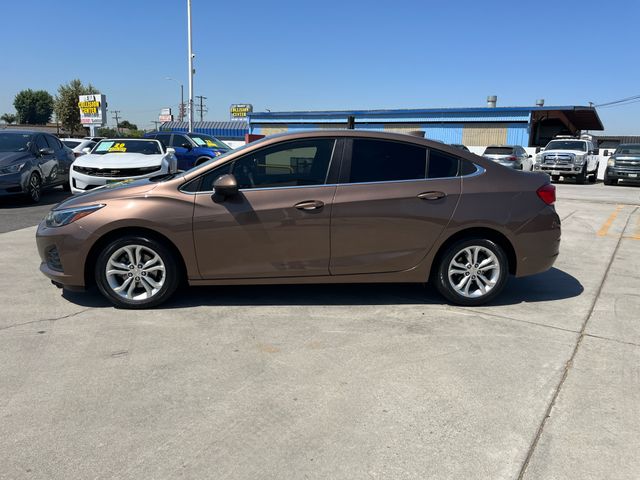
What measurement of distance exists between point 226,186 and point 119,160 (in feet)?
23.6

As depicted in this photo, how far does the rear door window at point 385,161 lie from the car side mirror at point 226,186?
3.42ft

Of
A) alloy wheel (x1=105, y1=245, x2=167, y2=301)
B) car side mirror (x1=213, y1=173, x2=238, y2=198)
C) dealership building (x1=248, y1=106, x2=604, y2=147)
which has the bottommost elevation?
alloy wheel (x1=105, y1=245, x2=167, y2=301)

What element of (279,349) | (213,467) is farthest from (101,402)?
(279,349)

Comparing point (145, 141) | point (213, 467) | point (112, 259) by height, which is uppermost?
point (145, 141)

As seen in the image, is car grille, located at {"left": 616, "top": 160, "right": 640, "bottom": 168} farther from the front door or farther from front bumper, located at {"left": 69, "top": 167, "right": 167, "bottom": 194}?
the front door

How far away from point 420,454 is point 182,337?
220 centimetres

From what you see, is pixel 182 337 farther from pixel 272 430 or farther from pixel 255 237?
pixel 272 430

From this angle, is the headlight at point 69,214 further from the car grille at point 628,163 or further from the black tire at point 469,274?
the car grille at point 628,163

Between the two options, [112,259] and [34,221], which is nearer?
[112,259]

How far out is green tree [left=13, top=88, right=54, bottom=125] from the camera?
93.1m

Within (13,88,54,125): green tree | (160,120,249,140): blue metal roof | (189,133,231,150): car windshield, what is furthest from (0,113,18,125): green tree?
(189,133,231,150): car windshield

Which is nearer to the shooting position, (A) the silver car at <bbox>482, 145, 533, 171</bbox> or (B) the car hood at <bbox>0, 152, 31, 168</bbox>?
(B) the car hood at <bbox>0, 152, 31, 168</bbox>

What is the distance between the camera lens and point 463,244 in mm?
4855

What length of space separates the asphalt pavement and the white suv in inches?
773
